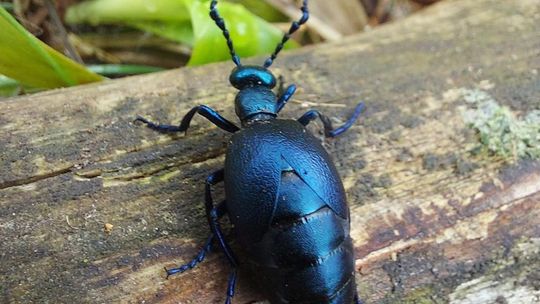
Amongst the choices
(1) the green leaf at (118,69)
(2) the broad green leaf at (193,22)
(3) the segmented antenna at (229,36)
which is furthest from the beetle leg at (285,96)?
(1) the green leaf at (118,69)


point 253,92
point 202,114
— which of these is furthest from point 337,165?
point 202,114

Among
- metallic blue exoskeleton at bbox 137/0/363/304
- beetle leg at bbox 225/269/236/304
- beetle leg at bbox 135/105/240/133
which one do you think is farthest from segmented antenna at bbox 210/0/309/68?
beetle leg at bbox 225/269/236/304

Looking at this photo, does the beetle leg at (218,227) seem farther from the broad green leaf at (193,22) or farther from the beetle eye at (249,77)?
the broad green leaf at (193,22)

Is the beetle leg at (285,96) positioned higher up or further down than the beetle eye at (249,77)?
further down

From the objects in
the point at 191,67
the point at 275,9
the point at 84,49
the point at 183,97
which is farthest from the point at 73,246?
the point at 275,9

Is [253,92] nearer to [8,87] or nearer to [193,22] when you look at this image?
[193,22]

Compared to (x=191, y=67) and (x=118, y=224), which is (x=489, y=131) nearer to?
(x=191, y=67)

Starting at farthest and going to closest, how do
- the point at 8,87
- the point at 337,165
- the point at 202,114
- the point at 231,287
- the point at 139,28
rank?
the point at 139,28, the point at 8,87, the point at 337,165, the point at 202,114, the point at 231,287
